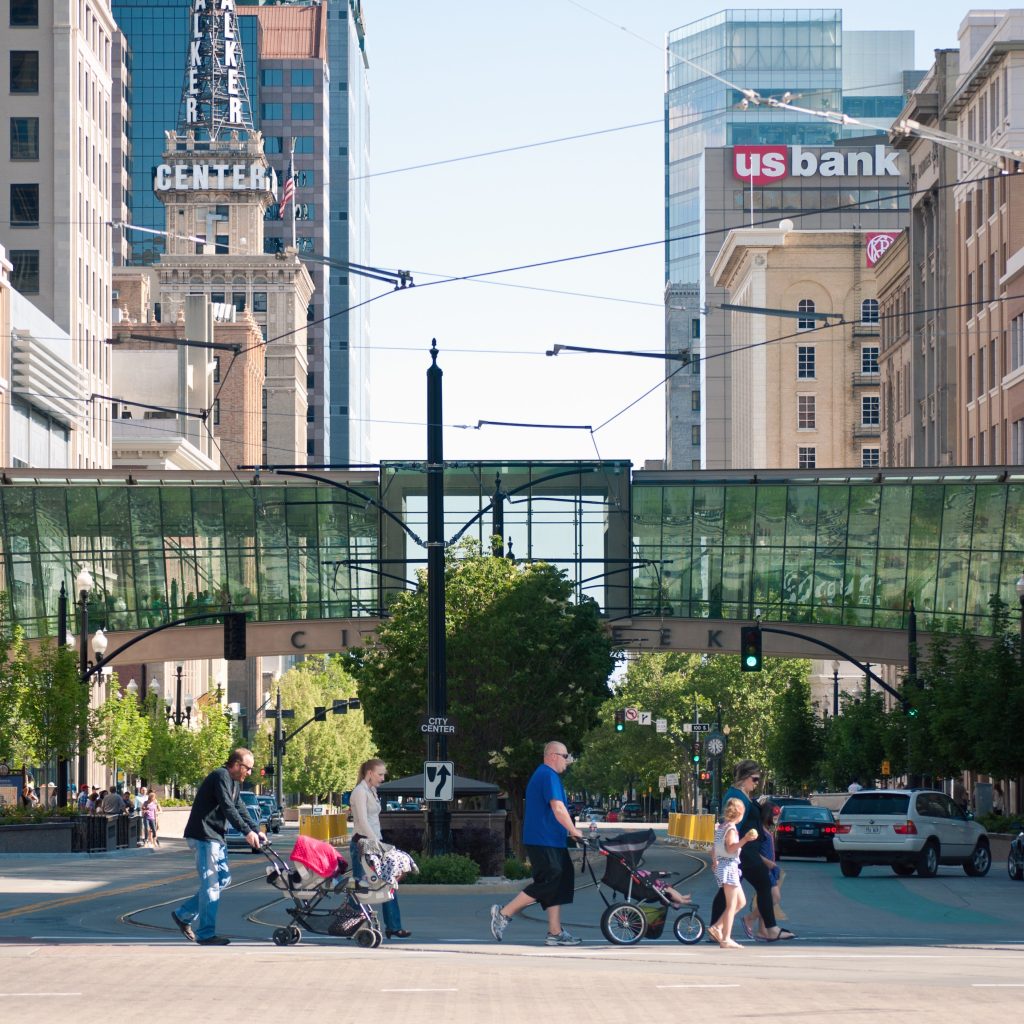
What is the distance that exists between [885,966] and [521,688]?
106 ft

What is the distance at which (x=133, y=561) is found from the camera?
75.1 meters

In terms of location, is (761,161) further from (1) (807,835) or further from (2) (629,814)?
(1) (807,835)

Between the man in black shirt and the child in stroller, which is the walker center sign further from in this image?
the man in black shirt

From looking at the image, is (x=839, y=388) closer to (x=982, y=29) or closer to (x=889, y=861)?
(x=982, y=29)

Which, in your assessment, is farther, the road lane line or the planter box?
the planter box

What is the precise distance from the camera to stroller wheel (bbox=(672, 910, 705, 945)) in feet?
65.8

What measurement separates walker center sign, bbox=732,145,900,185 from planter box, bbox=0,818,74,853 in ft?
458

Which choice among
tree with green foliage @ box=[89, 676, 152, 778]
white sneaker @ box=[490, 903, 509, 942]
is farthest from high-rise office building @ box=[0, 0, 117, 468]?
white sneaker @ box=[490, 903, 509, 942]

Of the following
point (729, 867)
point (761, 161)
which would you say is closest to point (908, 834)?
point (729, 867)

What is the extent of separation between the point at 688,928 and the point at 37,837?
29551 mm

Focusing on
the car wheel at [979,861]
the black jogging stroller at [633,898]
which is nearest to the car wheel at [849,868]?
the car wheel at [979,861]

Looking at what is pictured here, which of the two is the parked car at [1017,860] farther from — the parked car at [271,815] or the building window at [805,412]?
the building window at [805,412]

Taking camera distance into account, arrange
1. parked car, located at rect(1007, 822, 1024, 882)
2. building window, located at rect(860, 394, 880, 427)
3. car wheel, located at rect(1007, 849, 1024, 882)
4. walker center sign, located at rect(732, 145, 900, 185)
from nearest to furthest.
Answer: parked car, located at rect(1007, 822, 1024, 882) < car wheel, located at rect(1007, 849, 1024, 882) < building window, located at rect(860, 394, 880, 427) < walker center sign, located at rect(732, 145, 900, 185)

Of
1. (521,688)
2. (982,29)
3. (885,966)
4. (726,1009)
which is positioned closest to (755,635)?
(521,688)
